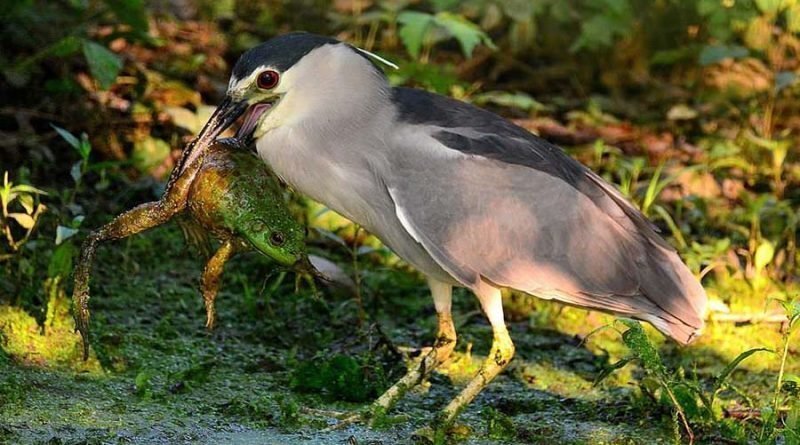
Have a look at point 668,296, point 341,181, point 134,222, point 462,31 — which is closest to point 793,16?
point 462,31

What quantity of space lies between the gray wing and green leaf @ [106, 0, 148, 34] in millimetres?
2392

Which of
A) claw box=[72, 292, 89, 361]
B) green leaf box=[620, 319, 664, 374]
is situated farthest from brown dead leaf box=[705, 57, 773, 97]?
claw box=[72, 292, 89, 361]

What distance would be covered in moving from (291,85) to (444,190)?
23.8 inches

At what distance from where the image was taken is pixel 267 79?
163 inches

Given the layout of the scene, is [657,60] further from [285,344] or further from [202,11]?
[285,344]

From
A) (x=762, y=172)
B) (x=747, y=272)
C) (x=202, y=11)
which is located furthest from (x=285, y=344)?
(x=202, y=11)

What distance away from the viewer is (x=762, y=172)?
677cm

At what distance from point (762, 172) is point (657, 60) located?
1076mm

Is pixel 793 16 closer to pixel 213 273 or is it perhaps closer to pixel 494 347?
pixel 494 347

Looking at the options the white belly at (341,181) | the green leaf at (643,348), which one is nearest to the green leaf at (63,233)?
the white belly at (341,181)

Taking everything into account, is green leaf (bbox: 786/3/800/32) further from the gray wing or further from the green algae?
the gray wing

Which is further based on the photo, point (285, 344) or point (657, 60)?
point (657, 60)

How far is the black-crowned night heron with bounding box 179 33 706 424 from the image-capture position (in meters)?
4.14

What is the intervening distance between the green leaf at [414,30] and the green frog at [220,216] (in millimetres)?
2050
